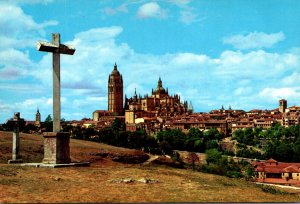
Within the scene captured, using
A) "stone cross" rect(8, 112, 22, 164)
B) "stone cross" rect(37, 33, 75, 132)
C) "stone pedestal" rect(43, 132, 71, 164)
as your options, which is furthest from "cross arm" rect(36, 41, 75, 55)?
"stone cross" rect(8, 112, 22, 164)

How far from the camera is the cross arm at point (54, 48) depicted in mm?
12252

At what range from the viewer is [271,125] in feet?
280

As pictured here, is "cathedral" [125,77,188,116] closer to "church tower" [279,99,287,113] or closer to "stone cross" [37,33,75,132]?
"church tower" [279,99,287,113]

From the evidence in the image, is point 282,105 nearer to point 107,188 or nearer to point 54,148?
point 54,148

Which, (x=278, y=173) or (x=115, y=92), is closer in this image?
(x=278, y=173)

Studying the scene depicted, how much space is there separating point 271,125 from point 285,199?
79.6 m

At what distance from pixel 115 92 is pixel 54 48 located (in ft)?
338

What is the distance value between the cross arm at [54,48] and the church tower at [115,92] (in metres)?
102

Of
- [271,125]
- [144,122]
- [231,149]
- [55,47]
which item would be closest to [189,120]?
[144,122]

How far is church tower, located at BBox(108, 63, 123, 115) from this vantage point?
11556cm

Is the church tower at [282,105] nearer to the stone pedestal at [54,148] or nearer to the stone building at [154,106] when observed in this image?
the stone building at [154,106]

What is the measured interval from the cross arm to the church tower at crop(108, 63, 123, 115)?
102m

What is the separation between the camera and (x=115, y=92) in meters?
115

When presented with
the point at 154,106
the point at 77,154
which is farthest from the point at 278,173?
the point at 154,106
